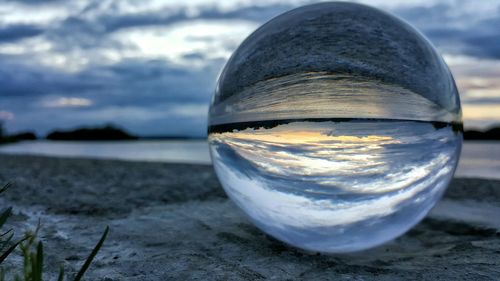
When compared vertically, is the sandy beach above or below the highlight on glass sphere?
below

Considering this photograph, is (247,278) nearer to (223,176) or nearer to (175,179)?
(223,176)

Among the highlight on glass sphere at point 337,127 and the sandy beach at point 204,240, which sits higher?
the highlight on glass sphere at point 337,127

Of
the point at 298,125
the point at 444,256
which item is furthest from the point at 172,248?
the point at 444,256

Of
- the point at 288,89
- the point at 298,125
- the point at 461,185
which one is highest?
the point at 288,89

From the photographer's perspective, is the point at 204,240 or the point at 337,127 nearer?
the point at 337,127
